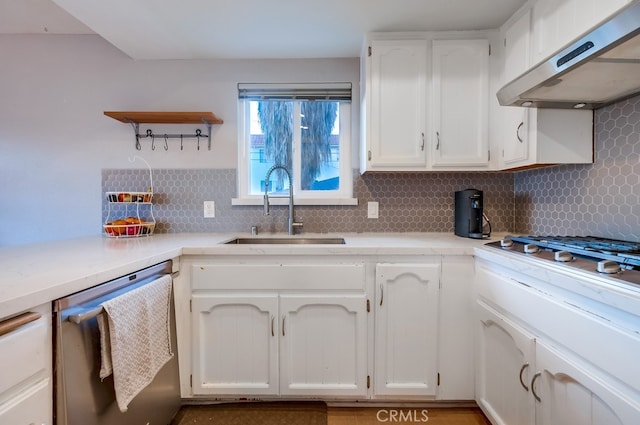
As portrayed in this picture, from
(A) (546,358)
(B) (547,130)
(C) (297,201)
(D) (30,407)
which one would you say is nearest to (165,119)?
(C) (297,201)

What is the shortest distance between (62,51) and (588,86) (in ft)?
10.1

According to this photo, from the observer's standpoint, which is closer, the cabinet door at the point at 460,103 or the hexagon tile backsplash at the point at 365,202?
the cabinet door at the point at 460,103

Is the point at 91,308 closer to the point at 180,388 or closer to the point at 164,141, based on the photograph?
the point at 180,388

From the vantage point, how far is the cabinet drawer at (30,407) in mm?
687

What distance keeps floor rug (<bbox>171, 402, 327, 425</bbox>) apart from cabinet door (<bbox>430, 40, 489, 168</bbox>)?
154 centimetres

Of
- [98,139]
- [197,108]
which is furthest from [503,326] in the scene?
[98,139]

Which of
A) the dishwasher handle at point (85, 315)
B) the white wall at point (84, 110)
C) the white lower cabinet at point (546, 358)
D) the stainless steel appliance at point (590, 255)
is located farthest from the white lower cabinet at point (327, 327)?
the white wall at point (84, 110)

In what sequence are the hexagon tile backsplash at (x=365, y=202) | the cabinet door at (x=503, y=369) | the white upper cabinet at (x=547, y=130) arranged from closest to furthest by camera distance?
the cabinet door at (x=503, y=369) < the white upper cabinet at (x=547, y=130) < the hexagon tile backsplash at (x=365, y=202)

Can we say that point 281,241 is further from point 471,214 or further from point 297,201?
point 471,214

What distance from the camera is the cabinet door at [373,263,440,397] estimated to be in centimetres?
147

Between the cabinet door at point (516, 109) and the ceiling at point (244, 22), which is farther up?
→ the ceiling at point (244, 22)

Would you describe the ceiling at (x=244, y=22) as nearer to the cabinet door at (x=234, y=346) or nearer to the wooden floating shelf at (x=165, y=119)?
the wooden floating shelf at (x=165, y=119)

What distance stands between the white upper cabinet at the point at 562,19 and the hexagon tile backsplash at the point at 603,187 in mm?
400

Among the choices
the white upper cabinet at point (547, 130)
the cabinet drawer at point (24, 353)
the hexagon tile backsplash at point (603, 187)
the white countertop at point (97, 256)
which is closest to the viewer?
the cabinet drawer at point (24, 353)
